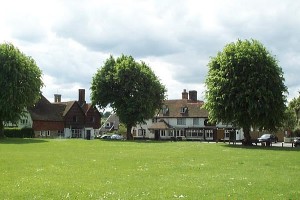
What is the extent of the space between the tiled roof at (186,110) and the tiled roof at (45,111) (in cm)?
2675

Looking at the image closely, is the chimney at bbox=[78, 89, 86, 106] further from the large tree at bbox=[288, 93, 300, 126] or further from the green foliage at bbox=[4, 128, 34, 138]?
the large tree at bbox=[288, 93, 300, 126]

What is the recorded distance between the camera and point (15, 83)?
7069cm

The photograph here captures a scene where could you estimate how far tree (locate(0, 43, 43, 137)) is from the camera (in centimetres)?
7012

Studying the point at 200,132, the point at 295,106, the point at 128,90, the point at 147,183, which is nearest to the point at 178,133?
the point at 200,132

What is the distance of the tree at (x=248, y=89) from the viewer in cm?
6016

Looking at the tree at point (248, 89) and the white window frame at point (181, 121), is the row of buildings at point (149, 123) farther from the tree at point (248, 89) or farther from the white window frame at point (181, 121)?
the tree at point (248, 89)

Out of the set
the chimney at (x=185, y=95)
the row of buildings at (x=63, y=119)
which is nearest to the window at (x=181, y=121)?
the chimney at (x=185, y=95)

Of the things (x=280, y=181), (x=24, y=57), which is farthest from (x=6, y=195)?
(x=24, y=57)

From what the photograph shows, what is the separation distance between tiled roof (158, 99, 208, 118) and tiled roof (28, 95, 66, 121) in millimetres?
26746

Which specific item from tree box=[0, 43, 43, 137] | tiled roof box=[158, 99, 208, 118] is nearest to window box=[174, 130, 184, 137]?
tiled roof box=[158, 99, 208, 118]

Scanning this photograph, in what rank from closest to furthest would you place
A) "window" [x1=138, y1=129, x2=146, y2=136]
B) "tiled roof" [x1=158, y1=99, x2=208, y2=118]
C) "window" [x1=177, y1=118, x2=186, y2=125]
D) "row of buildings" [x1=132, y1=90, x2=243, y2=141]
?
"row of buildings" [x1=132, y1=90, x2=243, y2=141]
"tiled roof" [x1=158, y1=99, x2=208, y2=118]
"window" [x1=177, y1=118, x2=186, y2=125]
"window" [x1=138, y1=129, x2=146, y2=136]

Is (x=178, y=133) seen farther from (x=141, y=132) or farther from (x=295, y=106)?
(x=295, y=106)

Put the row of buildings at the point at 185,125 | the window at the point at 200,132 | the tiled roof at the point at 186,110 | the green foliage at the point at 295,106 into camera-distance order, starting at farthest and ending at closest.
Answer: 1. the tiled roof at the point at 186,110
2. the window at the point at 200,132
3. the row of buildings at the point at 185,125
4. the green foliage at the point at 295,106

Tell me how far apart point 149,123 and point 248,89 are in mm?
58999
